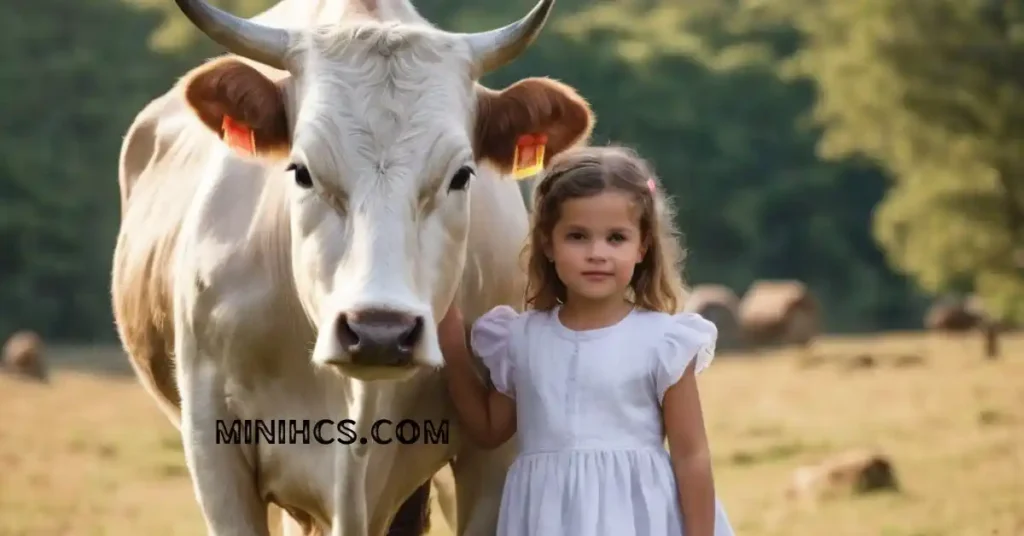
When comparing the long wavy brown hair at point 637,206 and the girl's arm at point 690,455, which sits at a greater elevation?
the long wavy brown hair at point 637,206

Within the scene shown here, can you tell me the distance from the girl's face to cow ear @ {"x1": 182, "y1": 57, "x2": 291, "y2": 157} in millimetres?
706

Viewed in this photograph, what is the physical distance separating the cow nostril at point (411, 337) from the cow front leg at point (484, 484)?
1.03 metres

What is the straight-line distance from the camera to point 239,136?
3.85 metres

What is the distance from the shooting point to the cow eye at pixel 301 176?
3609 mm

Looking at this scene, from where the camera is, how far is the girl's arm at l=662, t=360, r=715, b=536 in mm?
3520

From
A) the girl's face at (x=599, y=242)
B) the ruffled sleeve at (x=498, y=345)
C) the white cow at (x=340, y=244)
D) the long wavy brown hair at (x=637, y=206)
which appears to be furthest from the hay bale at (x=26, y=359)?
the girl's face at (x=599, y=242)

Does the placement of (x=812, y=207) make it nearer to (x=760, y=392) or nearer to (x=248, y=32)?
(x=760, y=392)

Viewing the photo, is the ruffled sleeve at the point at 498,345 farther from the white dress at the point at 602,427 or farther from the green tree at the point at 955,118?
the green tree at the point at 955,118

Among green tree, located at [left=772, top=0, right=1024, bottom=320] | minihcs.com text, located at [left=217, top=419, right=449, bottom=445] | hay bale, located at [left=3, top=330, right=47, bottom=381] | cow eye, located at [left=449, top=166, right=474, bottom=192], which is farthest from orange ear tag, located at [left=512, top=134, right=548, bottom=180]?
hay bale, located at [left=3, top=330, right=47, bottom=381]

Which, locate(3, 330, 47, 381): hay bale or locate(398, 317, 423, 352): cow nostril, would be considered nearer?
locate(398, 317, 423, 352): cow nostril

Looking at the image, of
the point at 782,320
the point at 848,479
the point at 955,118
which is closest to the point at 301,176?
the point at 848,479

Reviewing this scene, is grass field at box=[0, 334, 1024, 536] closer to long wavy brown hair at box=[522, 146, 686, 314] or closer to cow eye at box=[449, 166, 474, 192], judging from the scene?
long wavy brown hair at box=[522, 146, 686, 314]

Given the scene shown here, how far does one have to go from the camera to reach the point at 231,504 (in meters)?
4.18

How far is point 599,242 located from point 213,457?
1237mm
